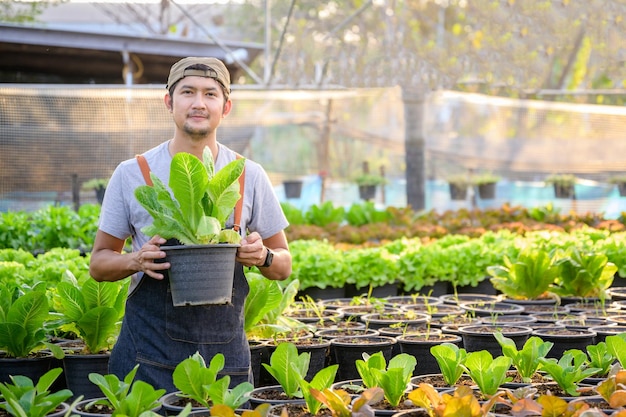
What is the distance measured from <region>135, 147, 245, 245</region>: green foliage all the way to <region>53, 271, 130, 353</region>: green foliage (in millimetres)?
1036

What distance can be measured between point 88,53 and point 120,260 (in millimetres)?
9627

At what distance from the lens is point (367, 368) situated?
108 inches

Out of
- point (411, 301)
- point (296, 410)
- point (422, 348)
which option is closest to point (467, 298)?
point (411, 301)

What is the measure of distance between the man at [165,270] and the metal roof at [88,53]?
7465 millimetres

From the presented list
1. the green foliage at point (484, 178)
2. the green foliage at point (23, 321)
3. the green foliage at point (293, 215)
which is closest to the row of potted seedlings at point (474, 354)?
the green foliage at point (23, 321)

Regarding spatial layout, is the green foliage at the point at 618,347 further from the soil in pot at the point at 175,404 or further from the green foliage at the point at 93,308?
the green foliage at the point at 93,308

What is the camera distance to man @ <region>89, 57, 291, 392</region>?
3004mm

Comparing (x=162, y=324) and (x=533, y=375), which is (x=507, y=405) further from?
(x=162, y=324)

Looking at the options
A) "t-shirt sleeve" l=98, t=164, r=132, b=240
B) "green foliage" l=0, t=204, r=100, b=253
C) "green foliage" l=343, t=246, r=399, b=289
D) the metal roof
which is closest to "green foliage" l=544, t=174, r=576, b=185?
the metal roof

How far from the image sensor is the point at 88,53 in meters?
12.0

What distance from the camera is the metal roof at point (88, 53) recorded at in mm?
11070

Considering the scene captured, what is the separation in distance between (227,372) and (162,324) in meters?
0.27

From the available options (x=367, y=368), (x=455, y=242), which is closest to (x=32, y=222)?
(x=455, y=242)

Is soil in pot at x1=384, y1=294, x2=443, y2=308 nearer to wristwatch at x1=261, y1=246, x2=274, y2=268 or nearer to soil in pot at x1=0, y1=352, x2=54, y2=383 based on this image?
soil in pot at x1=0, y1=352, x2=54, y2=383
